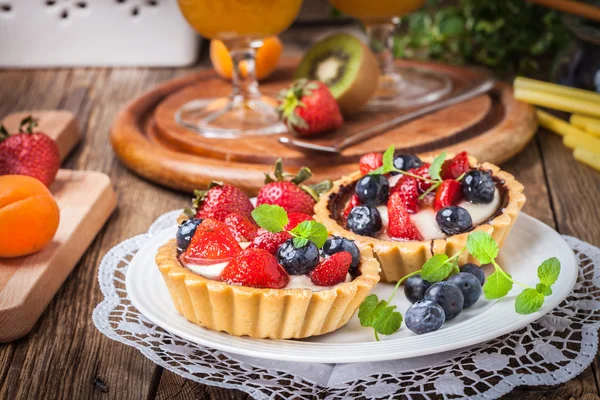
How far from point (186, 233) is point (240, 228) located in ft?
0.44

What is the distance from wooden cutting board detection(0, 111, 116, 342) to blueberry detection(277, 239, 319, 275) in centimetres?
71

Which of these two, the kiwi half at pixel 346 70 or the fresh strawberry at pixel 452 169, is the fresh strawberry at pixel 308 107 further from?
the fresh strawberry at pixel 452 169

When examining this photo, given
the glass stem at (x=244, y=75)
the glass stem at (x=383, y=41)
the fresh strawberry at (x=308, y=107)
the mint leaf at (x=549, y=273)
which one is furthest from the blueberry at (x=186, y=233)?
the glass stem at (x=383, y=41)

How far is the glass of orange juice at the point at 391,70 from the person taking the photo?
10.7 feet

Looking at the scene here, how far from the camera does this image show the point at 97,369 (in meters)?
1.79

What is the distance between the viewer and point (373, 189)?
2.07m

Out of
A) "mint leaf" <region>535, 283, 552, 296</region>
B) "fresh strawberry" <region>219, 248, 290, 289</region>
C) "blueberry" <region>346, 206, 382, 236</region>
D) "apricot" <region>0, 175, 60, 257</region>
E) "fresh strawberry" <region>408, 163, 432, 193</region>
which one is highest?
"fresh strawberry" <region>219, 248, 290, 289</region>

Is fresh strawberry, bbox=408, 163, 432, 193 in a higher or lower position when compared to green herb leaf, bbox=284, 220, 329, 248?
lower

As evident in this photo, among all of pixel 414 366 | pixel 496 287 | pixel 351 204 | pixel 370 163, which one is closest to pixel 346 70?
pixel 370 163

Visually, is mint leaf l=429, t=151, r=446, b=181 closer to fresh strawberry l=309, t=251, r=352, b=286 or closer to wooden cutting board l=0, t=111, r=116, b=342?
fresh strawberry l=309, t=251, r=352, b=286

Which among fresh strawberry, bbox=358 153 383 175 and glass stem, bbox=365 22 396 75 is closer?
fresh strawberry, bbox=358 153 383 175

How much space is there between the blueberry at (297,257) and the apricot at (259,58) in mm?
1918

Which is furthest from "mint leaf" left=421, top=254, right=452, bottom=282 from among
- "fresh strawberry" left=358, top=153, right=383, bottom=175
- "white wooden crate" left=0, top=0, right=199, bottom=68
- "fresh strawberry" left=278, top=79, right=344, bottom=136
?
"white wooden crate" left=0, top=0, right=199, bottom=68

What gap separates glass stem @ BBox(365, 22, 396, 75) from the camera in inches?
136
